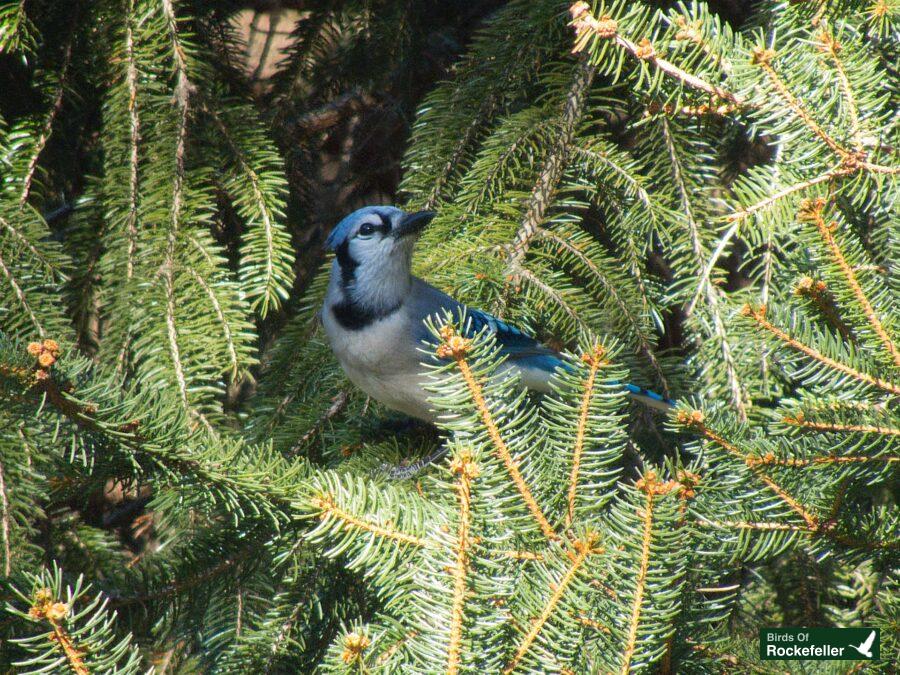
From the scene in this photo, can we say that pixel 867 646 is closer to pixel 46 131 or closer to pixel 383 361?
pixel 383 361

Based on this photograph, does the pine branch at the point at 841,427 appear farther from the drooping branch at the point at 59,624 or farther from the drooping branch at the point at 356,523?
the drooping branch at the point at 59,624

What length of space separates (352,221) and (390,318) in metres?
0.40

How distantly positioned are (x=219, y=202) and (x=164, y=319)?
0.65m

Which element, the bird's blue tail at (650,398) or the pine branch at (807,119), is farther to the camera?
the bird's blue tail at (650,398)

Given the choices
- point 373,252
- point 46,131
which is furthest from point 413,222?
point 46,131

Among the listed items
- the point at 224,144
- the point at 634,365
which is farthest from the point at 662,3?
the point at 224,144

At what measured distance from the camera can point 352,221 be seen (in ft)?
8.92

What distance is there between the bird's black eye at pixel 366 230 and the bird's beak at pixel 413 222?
12cm

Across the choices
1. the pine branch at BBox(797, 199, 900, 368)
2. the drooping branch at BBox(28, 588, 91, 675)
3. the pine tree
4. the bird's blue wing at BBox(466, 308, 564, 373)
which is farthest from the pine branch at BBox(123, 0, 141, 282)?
the pine branch at BBox(797, 199, 900, 368)

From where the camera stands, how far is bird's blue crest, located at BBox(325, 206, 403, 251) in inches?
105

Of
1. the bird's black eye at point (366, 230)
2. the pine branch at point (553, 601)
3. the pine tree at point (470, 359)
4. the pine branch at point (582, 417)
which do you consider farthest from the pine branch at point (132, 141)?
the pine branch at point (553, 601)

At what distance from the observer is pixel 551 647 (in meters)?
1.15

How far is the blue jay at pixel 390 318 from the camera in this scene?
2385 millimetres

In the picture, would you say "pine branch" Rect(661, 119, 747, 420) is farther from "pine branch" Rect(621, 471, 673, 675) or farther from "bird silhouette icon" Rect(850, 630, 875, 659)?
"pine branch" Rect(621, 471, 673, 675)
